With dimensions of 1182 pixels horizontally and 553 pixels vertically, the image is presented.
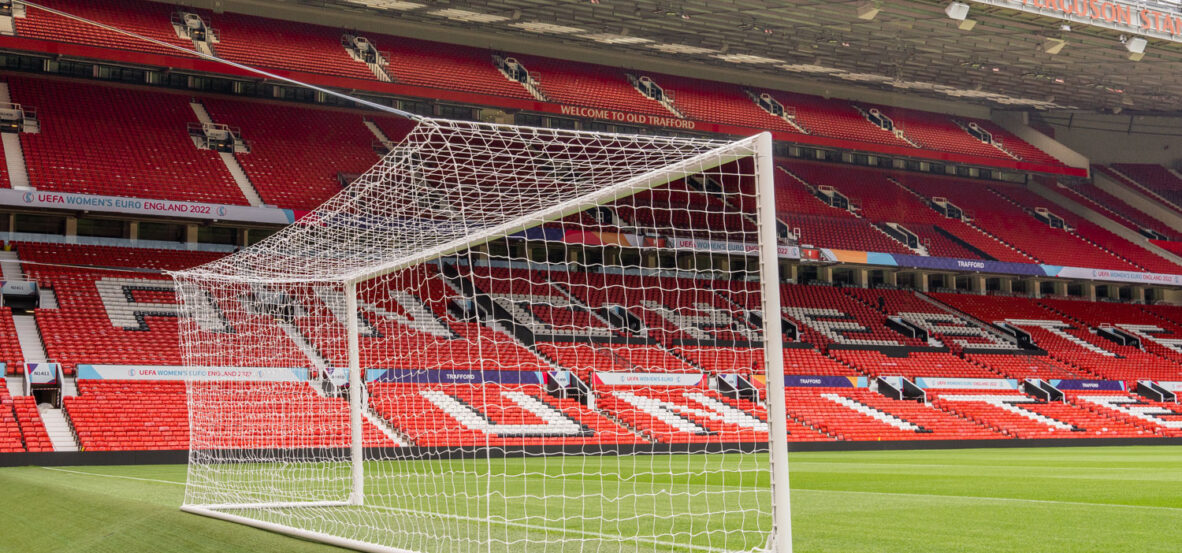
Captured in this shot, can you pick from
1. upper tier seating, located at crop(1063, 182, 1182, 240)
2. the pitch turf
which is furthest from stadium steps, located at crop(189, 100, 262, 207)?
upper tier seating, located at crop(1063, 182, 1182, 240)

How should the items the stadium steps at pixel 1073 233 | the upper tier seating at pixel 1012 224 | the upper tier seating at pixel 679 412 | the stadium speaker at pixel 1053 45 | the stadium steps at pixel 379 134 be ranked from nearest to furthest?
1. the upper tier seating at pixel 679 412
2. the stadium speaker at pixel 1053 45
3. the stadium steps at pixel 379 134
4. the upper tier seating at pixel 1012 224
5. the stadium steps at pixel 1073 233

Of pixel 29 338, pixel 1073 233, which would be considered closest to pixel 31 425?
pixel 29 338

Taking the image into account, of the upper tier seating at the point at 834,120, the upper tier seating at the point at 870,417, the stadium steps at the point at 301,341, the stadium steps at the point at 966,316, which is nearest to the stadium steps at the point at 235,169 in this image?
the stadium steps at the point at 301,341

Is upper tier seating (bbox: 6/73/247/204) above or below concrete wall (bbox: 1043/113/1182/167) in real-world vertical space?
below

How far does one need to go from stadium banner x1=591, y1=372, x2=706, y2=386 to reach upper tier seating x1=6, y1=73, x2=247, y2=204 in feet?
30.0

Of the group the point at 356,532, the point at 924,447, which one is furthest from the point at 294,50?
the point at 356,532

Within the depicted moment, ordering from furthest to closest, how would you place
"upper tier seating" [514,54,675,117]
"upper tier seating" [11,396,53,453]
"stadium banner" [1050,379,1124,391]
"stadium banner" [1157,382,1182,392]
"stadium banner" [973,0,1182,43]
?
1. "stadium banner" [1157,382,1182,392]
2. "upper tier seating" [514,54,675,117]
3. "stadium banner" [1050,379,1124,391]
4. "stadium banner" [973,0,1182,43]
5. "upper tier seating" [11,396,53,453]

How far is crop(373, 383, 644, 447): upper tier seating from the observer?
17.4m

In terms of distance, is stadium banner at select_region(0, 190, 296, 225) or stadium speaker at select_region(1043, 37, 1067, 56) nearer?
stadium banner at select_region(0, 190, 296, 225)

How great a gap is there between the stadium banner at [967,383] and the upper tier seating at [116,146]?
17.9 m

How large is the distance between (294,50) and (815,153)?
19.0 metres

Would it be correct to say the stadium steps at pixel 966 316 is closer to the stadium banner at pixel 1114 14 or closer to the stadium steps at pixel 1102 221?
the stadium steps at pixel 1102 221

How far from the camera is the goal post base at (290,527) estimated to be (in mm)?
6282

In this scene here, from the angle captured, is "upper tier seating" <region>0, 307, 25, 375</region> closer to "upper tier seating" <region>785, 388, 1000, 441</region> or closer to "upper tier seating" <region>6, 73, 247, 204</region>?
"upper tier seating" <region>6, 73, 247, 204</region>
